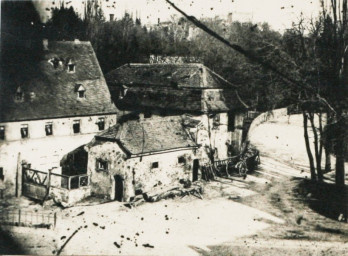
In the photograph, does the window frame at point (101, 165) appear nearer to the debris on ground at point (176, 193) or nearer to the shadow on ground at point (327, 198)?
the debris on ground at point (176, 193)

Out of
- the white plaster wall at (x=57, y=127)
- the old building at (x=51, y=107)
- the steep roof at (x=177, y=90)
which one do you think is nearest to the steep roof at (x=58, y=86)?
the old building at (x=51, y=107)

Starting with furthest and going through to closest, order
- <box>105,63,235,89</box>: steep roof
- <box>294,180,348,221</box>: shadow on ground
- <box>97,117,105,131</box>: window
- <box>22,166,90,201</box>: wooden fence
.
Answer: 1. <box>105,63,235,89</box>: steep roof
2. <box>97,117,105,131</box>: window
3. <box>22,166,90,201</box>: wooden fence
4. <box>294,180,348,221</box>: shadow on ground

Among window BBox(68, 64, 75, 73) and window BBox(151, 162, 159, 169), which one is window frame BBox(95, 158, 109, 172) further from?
window BBox(68, 64, 75, 73)

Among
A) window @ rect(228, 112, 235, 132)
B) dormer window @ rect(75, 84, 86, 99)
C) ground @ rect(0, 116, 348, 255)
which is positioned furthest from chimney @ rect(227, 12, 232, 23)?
dormer window @ rect(75, 84, 86, 99)

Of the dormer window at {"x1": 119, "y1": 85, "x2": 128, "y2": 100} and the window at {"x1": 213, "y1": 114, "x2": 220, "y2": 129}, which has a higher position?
the dormer window at {"x1": 119, "y1": 85, "x2": 128, "y2": 100}

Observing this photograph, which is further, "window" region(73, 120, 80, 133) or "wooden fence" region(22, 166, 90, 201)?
"window" region(73, 120, 80, 133)

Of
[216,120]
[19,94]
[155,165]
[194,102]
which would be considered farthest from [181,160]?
[19,94]
